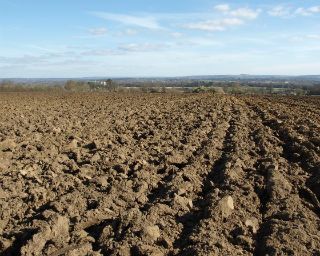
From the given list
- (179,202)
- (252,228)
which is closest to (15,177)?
(179,202)

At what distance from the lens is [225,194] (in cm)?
710

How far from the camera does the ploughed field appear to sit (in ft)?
18.1

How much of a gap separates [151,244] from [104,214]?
3.83 ft

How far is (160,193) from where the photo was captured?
293 inches

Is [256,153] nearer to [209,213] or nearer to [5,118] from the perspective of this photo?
[209,213]

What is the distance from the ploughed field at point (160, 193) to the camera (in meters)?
5.52

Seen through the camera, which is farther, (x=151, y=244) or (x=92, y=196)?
(x=92, y=196)

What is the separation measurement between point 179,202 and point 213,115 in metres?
11.6

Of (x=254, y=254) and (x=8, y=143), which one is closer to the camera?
(x=254, y=254)

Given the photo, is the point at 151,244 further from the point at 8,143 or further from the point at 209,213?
the point at 8,143

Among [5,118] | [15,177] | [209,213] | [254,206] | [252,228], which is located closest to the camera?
[252,228]

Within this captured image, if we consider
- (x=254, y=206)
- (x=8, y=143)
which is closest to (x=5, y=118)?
(x=8, y=143)

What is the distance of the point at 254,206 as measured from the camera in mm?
6805

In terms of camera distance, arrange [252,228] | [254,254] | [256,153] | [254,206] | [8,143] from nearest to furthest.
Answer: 1. [254,254]
2. [252,228]
3. [254,206]
4. [256,153]
5. [8,143]
